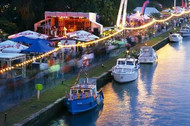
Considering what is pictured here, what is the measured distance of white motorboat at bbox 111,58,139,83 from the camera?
38331 millimetres

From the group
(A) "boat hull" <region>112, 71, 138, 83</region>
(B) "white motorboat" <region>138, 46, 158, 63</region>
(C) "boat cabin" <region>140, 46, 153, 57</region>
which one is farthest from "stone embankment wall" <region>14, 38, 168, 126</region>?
(C) "boat cabin" <region>140, 46, 153, 57</region>

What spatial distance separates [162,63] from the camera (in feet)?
169

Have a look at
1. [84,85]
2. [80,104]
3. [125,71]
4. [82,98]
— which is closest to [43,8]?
[125,71]

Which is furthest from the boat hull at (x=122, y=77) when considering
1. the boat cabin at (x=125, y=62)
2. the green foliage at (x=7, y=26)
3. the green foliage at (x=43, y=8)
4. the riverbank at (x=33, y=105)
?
the green foliage at (x=43, y=8)

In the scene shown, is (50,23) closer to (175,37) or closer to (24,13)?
(24,13)

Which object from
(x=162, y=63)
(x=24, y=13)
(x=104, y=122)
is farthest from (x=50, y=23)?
(x=104, y=122)

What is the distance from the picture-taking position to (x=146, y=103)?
31.8 metres

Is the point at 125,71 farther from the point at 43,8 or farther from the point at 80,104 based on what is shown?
the point at 43,8

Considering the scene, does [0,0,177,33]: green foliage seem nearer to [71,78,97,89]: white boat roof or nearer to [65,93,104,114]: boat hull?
[71,78,97,89]: white boat roof

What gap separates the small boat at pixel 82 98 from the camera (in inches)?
1113

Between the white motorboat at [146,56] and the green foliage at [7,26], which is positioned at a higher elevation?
the green foliage at [7,26]

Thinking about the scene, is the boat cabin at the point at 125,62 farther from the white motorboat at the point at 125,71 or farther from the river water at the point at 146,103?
the river water at the point at 146,103

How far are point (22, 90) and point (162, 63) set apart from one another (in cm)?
2651

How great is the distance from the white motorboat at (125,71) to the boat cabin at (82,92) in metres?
8.82
